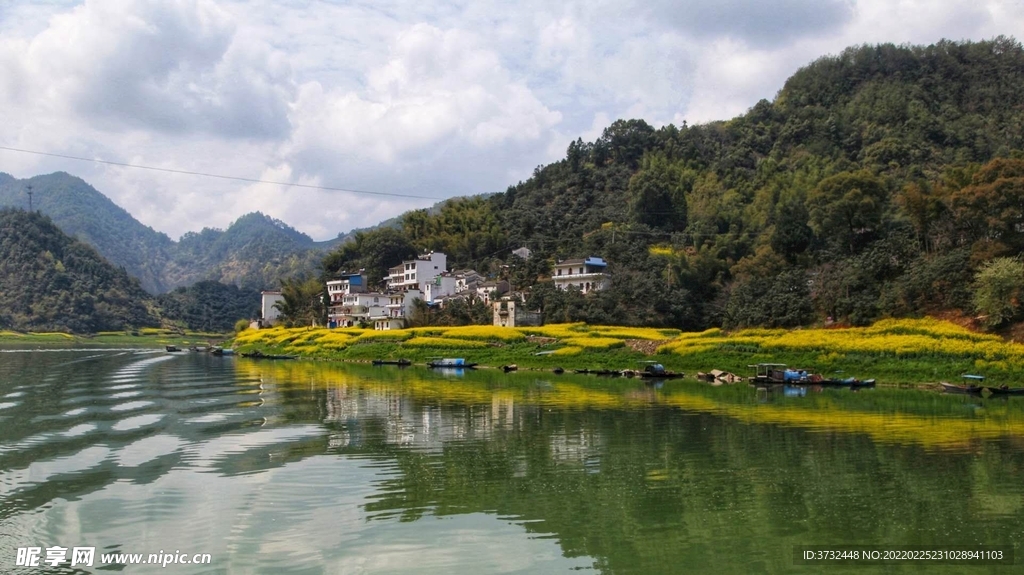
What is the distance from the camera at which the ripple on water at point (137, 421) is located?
20781 millimetres

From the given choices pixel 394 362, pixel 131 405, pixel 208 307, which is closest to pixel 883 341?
pixel 394 362

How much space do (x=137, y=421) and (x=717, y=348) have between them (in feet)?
101

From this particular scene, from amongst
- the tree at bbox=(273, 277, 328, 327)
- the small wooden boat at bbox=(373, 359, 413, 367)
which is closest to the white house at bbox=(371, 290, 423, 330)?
the tree at bbox=(273, 277, 328, 327)

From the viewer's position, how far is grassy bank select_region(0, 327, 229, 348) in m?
84.8

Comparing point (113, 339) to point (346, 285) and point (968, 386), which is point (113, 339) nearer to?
point (346, 285)

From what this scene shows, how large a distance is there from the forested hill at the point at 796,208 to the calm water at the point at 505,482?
718 inches

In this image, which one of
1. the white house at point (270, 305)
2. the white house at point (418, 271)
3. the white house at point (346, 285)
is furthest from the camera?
the white house at point (270, 305)

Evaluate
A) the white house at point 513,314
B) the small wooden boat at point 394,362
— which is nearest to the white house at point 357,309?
the white house at point 513,314

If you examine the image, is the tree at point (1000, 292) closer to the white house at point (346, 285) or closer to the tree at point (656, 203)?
the tree at point (656, 203)

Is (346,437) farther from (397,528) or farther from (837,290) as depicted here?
(837,290)

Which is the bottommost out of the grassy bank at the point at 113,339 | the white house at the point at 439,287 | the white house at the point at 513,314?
the grassy bank at the point at 113,339

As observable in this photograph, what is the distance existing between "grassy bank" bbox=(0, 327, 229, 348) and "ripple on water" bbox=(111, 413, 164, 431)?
214 feet

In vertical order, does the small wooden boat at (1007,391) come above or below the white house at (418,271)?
below

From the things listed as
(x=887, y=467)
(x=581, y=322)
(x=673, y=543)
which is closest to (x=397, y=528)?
(x=673, y=543)
